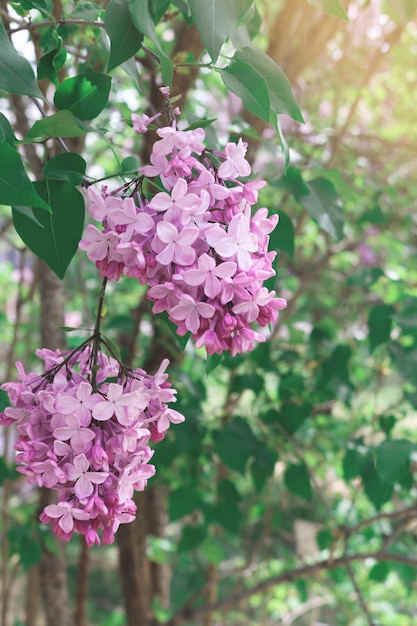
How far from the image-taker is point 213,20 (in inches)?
14.4

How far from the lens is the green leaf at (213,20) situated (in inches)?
14.3

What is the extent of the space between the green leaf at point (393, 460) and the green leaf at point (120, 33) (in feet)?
1.73

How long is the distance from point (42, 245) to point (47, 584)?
2.28 ft

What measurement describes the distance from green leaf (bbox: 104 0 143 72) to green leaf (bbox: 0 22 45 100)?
0.04 metres

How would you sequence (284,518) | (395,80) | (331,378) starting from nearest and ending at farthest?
(331,378) < (395,80) < (284,518)

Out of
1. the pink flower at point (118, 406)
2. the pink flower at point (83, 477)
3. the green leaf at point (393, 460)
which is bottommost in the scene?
the green leaf at point (393, 460)

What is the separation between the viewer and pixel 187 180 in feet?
1.25

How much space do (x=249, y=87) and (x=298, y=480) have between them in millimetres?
677

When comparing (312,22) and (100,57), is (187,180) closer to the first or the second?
(100,57)

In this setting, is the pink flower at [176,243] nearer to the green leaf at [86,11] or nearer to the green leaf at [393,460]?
the green leaf at [86,11]

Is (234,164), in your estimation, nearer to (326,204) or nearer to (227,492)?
(326,204)

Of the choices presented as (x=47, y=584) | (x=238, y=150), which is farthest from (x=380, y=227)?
(x=238, y=150)

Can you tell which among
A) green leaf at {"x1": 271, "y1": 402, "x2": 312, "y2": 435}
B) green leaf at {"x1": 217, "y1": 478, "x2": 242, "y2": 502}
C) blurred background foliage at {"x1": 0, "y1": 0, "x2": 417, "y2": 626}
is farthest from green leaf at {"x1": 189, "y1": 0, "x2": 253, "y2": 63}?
green leaf at {"x1": 217, "y1": 478, "x2": 242, "y2": 502}

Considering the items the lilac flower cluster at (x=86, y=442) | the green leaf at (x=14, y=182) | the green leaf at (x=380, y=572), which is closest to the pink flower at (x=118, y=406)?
the lilac flower cluster at (x=86, y=442)
